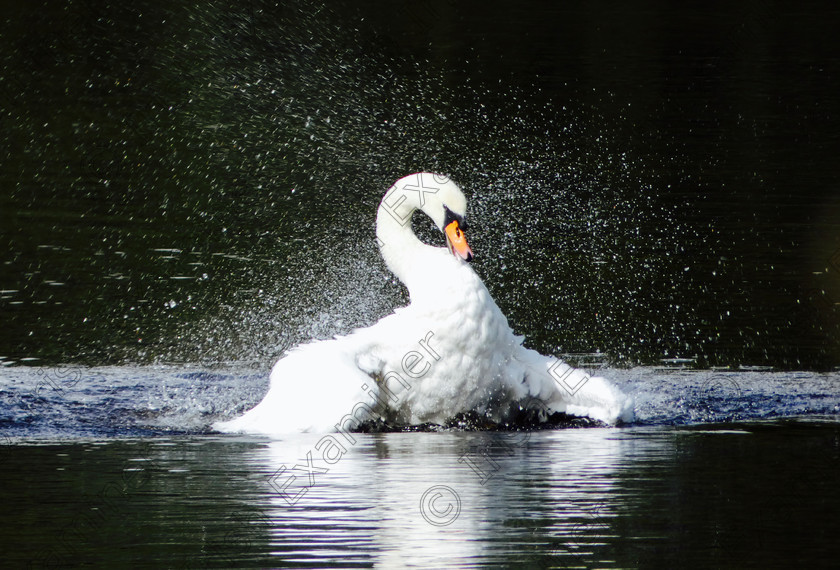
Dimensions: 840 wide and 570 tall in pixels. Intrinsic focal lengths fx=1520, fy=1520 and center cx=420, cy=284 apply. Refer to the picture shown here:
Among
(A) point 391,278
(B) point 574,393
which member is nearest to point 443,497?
(B) point 574,393

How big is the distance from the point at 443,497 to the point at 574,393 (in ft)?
8.38

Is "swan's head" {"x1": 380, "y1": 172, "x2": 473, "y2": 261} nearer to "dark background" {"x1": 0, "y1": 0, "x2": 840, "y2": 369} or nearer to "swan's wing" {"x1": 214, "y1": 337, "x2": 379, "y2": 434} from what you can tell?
"swan's wing" {"x1": 214, "y1": 337, "x2": 379, "y2": 434}

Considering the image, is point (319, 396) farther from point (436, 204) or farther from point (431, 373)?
point (436, 204)

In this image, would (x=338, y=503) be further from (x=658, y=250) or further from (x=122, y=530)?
(x=658, y=250)

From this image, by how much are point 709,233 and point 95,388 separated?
25.8 ft

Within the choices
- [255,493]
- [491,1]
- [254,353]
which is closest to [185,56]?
[491,1]

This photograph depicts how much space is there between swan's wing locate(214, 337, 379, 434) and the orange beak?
0.94 m

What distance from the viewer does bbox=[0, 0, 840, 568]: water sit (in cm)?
711

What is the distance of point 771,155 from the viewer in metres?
20.6

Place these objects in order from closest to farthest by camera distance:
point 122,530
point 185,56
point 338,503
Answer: point 122,530
point 338,503
point 185,56

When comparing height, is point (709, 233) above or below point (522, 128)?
below

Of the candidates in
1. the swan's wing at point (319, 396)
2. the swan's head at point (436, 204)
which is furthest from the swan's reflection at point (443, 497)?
the swan's head at point (436, 204)

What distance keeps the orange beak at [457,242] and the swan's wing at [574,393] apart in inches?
29.2

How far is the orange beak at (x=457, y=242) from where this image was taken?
9898 millimetres
